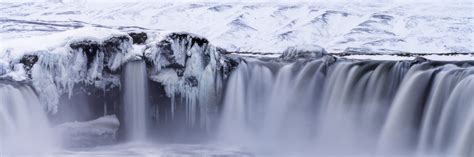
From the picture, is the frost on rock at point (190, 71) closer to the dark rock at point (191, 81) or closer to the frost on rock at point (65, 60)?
the dark rock at point (191, 81)

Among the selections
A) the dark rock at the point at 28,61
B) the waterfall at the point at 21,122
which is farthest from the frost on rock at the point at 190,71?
the waterfall at the point at 21,122

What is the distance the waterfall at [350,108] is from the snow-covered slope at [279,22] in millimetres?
4200

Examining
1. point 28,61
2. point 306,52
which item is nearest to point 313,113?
point 306,52

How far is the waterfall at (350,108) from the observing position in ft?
22.0

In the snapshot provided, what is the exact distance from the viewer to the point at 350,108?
317 inches

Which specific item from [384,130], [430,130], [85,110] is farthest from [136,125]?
[430,130]

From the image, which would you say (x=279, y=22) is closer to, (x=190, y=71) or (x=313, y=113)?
(x=313, y=113)

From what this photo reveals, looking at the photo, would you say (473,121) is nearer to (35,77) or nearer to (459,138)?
(459,138)

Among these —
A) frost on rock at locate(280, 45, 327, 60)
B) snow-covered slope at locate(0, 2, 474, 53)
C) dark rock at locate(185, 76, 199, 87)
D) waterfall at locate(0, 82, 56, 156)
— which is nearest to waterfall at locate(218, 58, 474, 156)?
frost on rock at locate(280, 45, 327, 60)

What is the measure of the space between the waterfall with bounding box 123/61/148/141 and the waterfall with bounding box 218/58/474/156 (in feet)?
3.79

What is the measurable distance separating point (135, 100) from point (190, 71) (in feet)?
2.71

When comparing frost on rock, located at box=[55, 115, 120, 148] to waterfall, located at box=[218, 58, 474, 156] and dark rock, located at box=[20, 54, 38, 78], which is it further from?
waterfall, located at box=[218, 58, 474, 156]

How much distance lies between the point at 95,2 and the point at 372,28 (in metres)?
7.82

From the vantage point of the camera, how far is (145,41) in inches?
319
